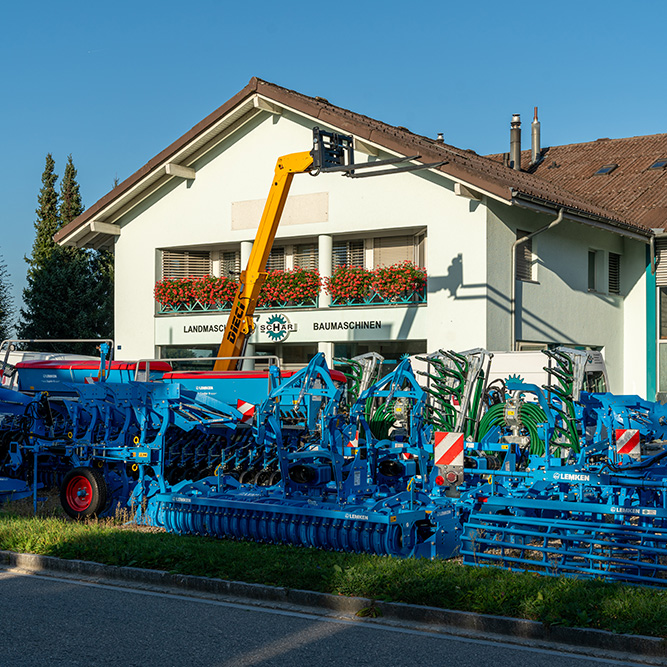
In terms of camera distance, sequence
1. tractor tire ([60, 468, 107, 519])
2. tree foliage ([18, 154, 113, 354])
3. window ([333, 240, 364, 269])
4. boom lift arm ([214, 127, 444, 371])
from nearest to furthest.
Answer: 1. tractor tire ([60, 468, 107, 519])
2. boom lift arm ([214, 127, 444, 371])
3. window ([333, 240, 364, 269])
4. tree foliage ([18, 154, 113, 354])

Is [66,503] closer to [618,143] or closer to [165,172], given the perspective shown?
[165,172]

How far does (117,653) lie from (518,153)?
85.6 feet

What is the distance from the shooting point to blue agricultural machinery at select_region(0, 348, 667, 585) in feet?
29.7

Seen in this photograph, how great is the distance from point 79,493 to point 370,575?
5.38 meters

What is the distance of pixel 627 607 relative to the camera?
6.92m

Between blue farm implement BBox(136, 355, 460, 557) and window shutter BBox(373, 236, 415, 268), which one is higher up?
window shutter BBox(373, 236, 415, 268)

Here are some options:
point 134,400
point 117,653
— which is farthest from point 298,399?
point 117,653

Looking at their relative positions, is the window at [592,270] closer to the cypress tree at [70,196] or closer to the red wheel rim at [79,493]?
the red wheel rim at [79,493]

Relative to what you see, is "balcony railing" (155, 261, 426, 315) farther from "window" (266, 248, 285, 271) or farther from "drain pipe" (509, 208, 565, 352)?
"drain pipe" (509, 208, 565, 352)

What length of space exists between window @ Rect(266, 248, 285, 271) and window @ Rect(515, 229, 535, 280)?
6.12 meters

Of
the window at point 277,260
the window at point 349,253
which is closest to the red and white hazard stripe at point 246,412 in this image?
the window at point 349,253

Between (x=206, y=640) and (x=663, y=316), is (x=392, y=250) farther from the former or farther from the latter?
(x=206, y=640)

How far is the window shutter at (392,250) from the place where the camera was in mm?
23375

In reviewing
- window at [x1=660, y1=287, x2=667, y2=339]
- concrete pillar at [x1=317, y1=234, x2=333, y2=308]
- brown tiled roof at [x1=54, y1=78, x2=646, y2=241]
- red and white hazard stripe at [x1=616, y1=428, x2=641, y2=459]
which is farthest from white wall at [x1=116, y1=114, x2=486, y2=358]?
red and white hazard stripe at [x1=616, y1=428, x2=641, y2=459]
